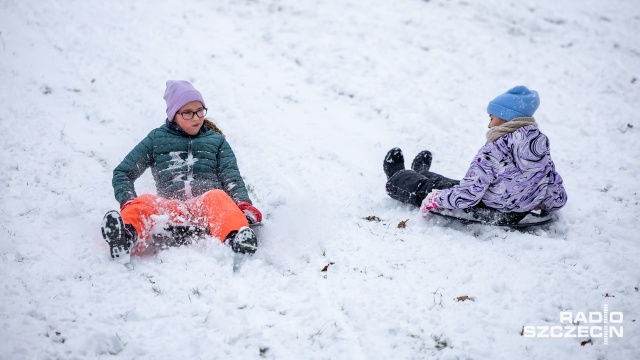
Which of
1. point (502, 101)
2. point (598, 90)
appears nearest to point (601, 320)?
point (502, 101)

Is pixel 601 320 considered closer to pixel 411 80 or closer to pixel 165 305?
pixel 165 305

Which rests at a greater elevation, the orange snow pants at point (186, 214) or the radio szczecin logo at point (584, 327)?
the orange snow pants at point (186, 214)

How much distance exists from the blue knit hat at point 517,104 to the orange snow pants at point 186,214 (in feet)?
9.62

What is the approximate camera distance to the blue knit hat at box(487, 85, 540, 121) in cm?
452

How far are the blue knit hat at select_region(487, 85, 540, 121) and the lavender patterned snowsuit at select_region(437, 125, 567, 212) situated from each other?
192mm

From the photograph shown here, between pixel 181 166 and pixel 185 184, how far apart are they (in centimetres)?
22

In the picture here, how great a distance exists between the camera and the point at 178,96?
15.6ft

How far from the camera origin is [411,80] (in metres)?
9.41

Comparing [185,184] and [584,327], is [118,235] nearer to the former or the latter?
[185,184]

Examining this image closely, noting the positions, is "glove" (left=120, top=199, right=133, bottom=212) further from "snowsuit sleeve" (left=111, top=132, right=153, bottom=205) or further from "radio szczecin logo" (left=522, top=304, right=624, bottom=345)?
"radio szczecin logo" (left=522, top=304, right=624, bottom=345)

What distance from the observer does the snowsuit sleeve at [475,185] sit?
4.61 metres

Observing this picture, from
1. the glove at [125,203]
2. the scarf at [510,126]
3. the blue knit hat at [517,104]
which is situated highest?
the blue knit hat at [517,104]

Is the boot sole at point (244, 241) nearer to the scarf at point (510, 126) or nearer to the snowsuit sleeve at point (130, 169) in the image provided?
the snowsuit sleeve at point (130, 169)

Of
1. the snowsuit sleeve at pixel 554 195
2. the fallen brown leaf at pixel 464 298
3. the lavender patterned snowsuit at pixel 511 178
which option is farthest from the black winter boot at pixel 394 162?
the fallen brown leaf at pixel 464 298
